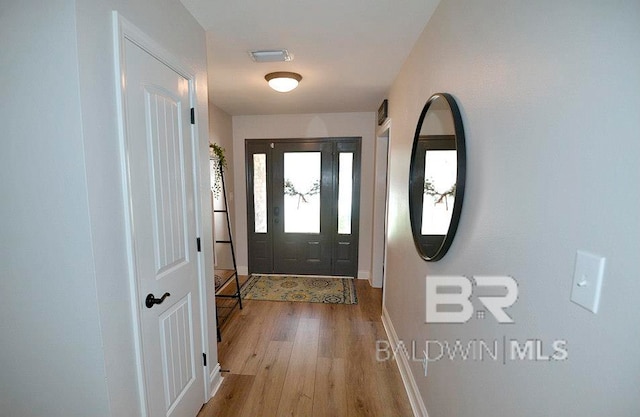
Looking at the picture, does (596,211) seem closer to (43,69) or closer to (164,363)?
(43,69)

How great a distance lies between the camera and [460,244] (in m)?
1.20

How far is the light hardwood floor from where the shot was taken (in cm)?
178

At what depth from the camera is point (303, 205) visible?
13.4 ft

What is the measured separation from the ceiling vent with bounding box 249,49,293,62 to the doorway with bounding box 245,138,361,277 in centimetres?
183

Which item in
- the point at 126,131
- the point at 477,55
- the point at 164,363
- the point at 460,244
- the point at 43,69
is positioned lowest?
the point at 164,363

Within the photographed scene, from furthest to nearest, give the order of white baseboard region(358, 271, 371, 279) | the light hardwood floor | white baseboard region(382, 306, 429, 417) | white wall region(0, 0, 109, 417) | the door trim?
1. white baseboard region(358, 271, 371, 279)
2. the light hardwood floor
3. white baseboard region(382, 306, 429, 417)
4. the door trim
5. white wall region(0, 0, 109, 417)

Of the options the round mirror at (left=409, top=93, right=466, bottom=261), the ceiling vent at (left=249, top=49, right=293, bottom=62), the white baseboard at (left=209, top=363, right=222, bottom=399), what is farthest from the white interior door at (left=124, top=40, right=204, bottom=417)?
the round mirror at (left=409, top=93, right=466, bottom=261)

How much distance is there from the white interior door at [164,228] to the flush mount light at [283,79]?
1042 mm

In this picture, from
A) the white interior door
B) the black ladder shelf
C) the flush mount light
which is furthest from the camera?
the black ladder shelf

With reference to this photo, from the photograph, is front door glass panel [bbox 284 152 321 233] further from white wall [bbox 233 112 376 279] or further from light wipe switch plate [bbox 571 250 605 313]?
light wipe switch plate [bbox 571 250 605 313]

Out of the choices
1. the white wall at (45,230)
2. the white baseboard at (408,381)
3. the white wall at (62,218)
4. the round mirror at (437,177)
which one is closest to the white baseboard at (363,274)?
the white baseboard at (408,381)

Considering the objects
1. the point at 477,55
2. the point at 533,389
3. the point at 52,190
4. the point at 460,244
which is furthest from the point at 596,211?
the point at 52,190

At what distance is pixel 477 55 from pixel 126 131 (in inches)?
58.6

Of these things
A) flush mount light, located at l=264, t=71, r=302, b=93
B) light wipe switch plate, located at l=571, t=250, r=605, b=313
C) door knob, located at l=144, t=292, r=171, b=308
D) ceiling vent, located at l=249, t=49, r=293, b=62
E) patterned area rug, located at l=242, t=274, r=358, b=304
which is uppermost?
ceiling vent, located at l=249, t=49, r=293, b=62
